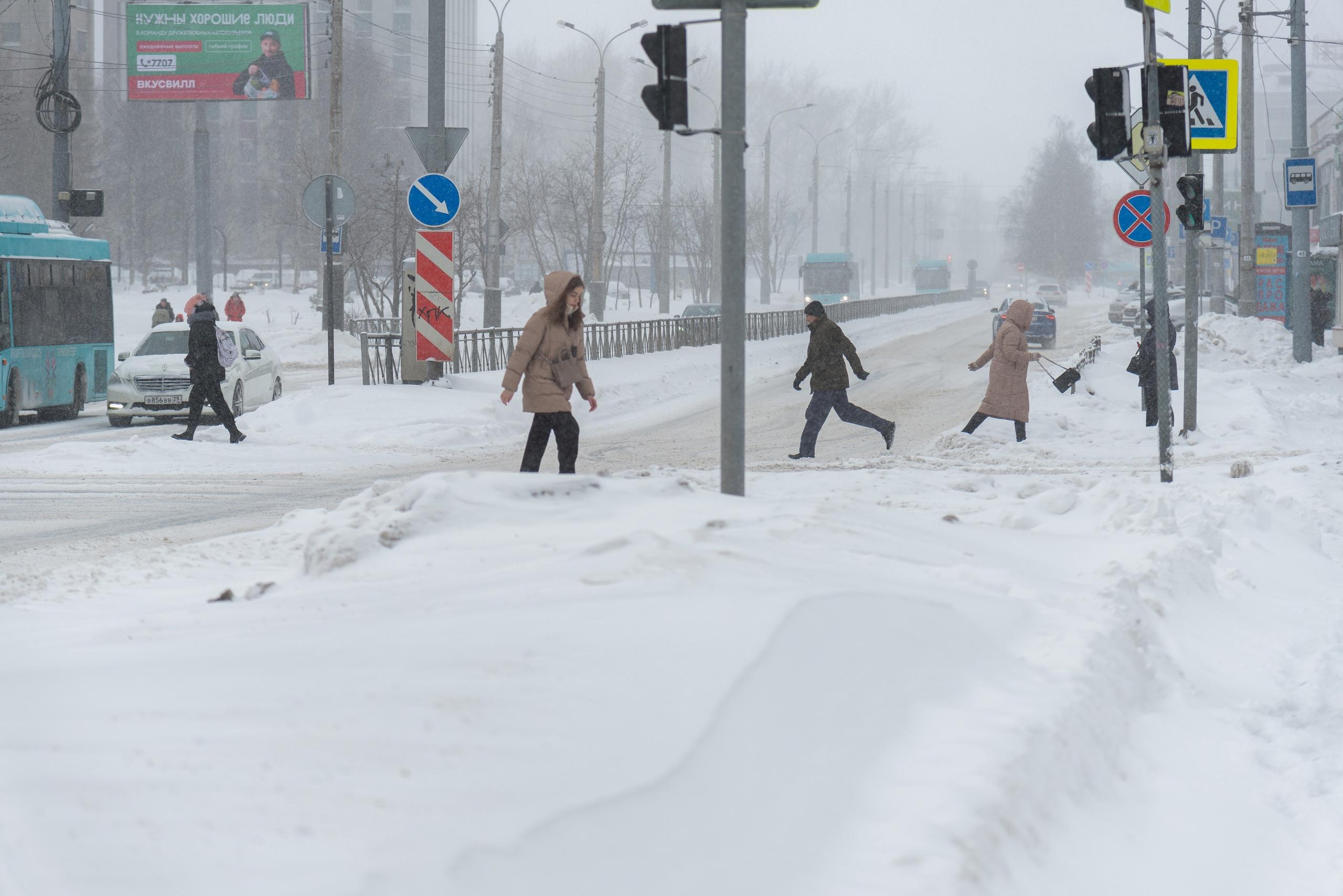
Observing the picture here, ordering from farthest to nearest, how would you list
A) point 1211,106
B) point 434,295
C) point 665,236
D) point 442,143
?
point 665,236
point 434,295
point 442,143
point 1211,106

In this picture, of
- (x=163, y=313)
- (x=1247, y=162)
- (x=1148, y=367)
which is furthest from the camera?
(x=1247, y=162)

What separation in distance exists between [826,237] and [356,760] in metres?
145

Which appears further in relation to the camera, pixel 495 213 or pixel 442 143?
pixel 495 213

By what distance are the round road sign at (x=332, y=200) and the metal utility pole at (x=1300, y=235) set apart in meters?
17.2

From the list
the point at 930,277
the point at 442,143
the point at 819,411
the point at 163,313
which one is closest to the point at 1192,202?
the point at 819,411

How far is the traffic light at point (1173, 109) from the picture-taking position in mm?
10609

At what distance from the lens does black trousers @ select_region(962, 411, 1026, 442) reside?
14844 millimetres

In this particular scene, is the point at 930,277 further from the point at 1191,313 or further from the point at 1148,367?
the point at 1191,313

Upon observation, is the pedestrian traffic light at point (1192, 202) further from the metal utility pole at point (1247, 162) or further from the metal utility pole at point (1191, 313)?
the metal utility pole at point (1247, 162)

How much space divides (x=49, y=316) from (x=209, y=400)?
18.6ft

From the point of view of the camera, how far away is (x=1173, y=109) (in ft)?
35.0

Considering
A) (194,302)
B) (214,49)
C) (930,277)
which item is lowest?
(194,302)

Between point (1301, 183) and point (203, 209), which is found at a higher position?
point (203, 209)

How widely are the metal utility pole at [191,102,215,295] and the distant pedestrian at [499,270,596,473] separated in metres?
31.2
